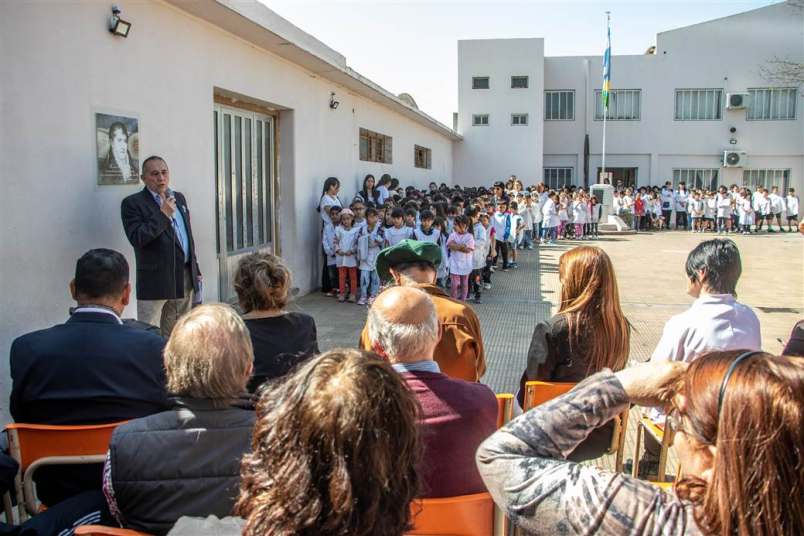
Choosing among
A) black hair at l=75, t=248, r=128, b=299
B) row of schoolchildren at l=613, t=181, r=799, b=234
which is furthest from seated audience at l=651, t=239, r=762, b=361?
row of schoolchildren at l=613, t=181, r=799, b=234

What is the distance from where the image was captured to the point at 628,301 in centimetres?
1109

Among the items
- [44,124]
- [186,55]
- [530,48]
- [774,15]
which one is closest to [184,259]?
[44,124]

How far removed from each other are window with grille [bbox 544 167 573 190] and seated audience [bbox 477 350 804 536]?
31.6 m

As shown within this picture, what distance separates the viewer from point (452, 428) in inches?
95.8

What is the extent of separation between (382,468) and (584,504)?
41 centimetres

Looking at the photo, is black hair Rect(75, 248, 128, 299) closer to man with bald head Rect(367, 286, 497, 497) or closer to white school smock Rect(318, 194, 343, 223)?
man with bald head Rect(367, 286, 497, 497)

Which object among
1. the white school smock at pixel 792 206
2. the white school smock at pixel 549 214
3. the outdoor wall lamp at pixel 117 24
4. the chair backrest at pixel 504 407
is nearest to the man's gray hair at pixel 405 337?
the chair backrest at pixel 504 407

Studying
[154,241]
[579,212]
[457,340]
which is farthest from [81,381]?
[579,212]

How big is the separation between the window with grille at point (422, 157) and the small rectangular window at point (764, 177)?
15444 millimetres

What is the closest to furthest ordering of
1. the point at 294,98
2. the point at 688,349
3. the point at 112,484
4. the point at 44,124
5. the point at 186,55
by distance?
1. the point at 112,484
2. the point at 688,349
3. the point at 44,124
4. the point at 186,55
5. the point at 294,98

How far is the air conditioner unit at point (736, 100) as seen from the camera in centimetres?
3002

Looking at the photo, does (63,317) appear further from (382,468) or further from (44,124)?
(382,468)

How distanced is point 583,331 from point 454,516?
154 centimetres

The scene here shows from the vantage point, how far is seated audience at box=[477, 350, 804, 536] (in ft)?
4.07
